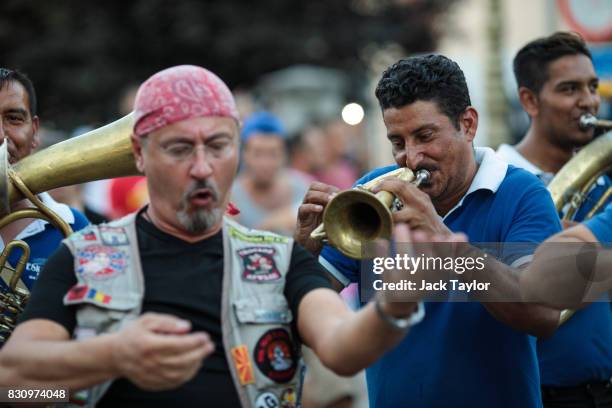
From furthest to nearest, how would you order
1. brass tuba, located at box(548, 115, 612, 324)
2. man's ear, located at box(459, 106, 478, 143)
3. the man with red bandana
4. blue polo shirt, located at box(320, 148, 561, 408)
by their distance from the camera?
brass tuba, located at box(548, 115, 612, 324) < man's ear, located at box(459, 106, 478, 143) < blue polo shirt, located at box(320, 148, 561, 408) < the man with red bandana

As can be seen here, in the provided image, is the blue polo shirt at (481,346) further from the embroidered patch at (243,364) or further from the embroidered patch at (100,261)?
the embroidered patch at (100,261)

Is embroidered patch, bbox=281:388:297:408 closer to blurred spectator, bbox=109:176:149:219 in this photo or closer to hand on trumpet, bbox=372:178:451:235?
hand on trumpet, bbox=372:178:451:235

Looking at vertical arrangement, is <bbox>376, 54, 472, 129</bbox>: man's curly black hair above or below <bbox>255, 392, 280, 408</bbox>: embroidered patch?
above

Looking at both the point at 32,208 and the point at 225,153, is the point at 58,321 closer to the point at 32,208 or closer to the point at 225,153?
the point at 225,153

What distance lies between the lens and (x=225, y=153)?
393cm

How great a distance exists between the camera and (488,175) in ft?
15.8

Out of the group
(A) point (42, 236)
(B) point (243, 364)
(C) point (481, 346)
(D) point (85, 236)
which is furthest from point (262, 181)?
(B) point (243, 364)

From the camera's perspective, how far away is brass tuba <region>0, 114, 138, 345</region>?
4.77 metres

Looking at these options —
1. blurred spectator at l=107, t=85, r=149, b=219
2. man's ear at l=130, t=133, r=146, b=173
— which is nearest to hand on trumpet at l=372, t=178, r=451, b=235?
man's ear at l=130, t=133, r=146, b=173

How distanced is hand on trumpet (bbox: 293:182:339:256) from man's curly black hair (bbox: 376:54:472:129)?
44cm

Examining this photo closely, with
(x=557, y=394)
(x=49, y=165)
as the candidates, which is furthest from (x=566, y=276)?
(x=49, y=165)

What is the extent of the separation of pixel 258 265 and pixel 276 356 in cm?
31

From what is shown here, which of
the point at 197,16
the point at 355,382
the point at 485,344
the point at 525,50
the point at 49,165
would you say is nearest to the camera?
the point at 485,344

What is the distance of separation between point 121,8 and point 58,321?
14.8 meters
